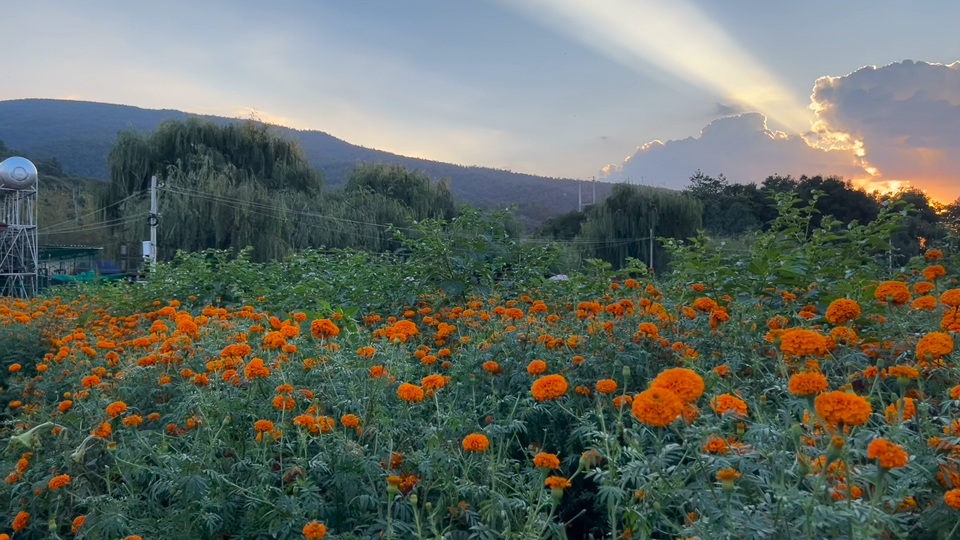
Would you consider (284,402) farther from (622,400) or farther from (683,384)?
(683,384)

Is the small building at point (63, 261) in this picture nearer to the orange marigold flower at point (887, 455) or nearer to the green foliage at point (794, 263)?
the green foliage at point (794, 263)

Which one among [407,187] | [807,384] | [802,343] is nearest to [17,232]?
[407,187]

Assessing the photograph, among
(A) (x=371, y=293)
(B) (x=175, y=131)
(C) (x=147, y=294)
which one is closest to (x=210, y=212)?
(B) (x=175, y=131)

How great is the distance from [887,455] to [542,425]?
1.50 m

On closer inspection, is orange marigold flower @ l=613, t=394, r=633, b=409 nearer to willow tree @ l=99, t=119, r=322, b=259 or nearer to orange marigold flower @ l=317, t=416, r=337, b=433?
orange marigold flower @ l=317, t=416, r=337, b=433

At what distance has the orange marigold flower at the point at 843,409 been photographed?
107 cm

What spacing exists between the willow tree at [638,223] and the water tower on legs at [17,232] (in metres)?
19.6

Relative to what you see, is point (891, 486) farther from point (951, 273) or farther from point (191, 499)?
point (951, 273)

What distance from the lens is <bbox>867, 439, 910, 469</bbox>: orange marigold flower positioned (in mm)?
1007

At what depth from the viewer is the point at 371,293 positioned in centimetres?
516

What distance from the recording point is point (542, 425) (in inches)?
95.9

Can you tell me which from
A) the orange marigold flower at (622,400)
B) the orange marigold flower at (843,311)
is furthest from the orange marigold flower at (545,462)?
the orange marigold flower at (843,311)

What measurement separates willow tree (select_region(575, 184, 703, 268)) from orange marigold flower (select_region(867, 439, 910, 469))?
27.3 meters

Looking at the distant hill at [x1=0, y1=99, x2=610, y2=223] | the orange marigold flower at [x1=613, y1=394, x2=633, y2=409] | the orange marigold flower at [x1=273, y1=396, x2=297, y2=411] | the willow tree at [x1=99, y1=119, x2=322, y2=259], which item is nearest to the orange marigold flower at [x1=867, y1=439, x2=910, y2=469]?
the orange marigold flower at [x1=613, y1=394, x2=633, y2=409]
